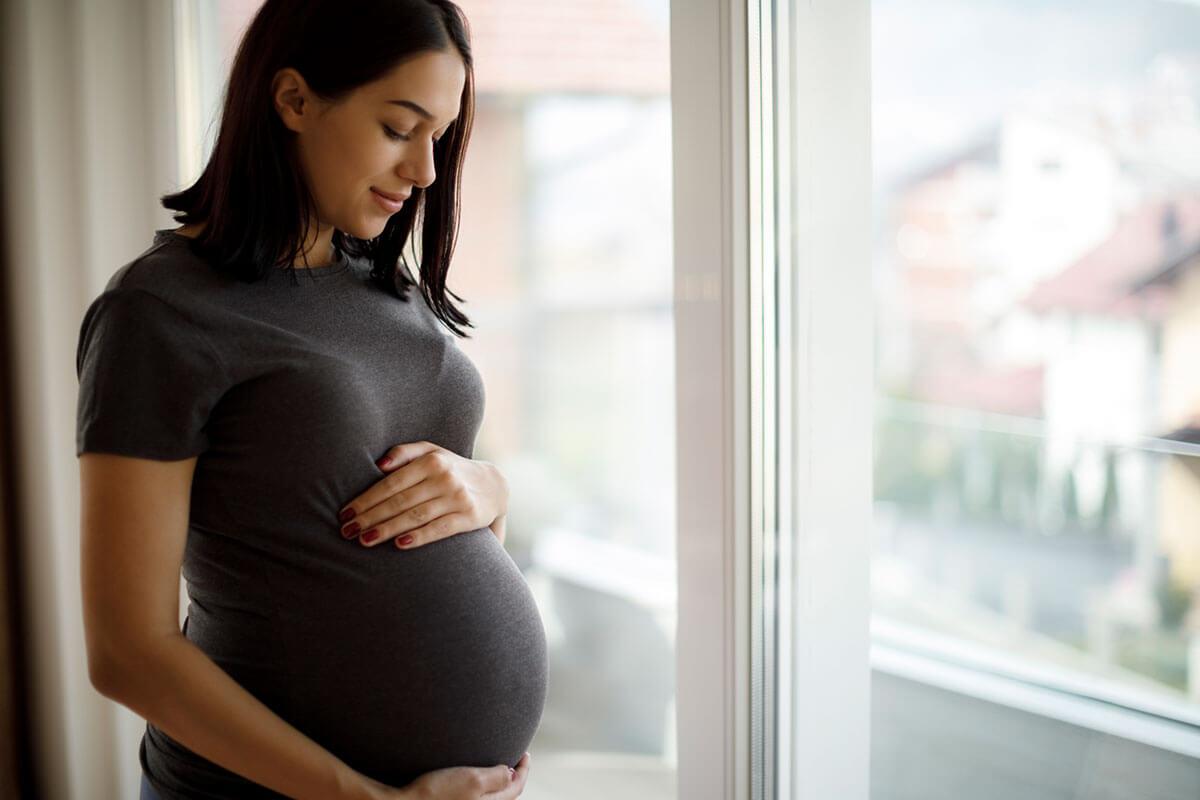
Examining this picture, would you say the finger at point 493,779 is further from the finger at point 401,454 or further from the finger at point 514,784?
the finger at point 401,454

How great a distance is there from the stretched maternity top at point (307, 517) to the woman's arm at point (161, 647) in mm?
38

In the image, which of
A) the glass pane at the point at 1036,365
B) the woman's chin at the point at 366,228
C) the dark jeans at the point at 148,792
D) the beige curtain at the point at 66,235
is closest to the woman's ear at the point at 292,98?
the woman's chin at the point at 366,228

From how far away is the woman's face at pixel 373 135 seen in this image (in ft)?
2.91

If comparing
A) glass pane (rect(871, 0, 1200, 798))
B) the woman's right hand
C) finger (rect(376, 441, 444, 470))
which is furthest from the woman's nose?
the woman's right hand

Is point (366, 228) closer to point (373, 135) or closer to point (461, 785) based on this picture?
point (373, 135)

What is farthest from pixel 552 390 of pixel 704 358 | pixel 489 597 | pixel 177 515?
pixel 177 515

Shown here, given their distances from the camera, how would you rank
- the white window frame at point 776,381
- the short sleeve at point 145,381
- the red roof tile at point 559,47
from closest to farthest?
1. the short sleeve at point 145,381
2. the white window frame at point 776,381
3. the red roof tile at point 559,47

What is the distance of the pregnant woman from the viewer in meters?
0.77

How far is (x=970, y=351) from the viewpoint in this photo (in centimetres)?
95

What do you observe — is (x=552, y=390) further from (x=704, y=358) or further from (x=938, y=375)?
(x=938, y=375)

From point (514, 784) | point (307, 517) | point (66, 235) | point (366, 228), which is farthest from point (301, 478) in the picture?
point (66, 235)

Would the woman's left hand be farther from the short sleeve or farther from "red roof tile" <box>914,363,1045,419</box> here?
"red roof tile" <box>914,363,1045,419</box>

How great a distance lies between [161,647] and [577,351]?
112 cm

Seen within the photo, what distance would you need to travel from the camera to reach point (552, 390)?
73.2 inches
